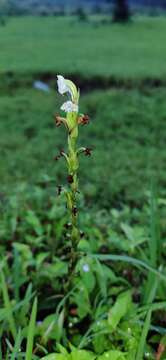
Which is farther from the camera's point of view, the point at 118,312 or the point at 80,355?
the point at 118,312

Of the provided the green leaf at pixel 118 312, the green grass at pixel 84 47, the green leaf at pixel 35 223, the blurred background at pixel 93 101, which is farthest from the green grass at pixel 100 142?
the green leaf at pixel 118 312

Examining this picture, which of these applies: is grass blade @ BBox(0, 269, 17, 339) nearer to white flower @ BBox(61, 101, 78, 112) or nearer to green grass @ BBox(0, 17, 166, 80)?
white flower @ BBox(61, 101, 78, 112)

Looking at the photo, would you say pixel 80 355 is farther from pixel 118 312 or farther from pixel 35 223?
pixel 35 223

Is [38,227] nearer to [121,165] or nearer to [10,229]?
[10,229]

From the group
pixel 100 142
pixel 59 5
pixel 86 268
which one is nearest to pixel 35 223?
pixel 86 268

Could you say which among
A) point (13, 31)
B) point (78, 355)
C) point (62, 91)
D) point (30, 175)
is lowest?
point (78, 355)

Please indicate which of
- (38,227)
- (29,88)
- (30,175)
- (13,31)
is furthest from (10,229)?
(13,31)

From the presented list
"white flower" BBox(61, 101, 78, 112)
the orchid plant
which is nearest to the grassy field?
the orchid plant

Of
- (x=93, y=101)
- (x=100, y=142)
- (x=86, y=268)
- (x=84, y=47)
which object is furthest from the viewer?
(x=84, y=47)
